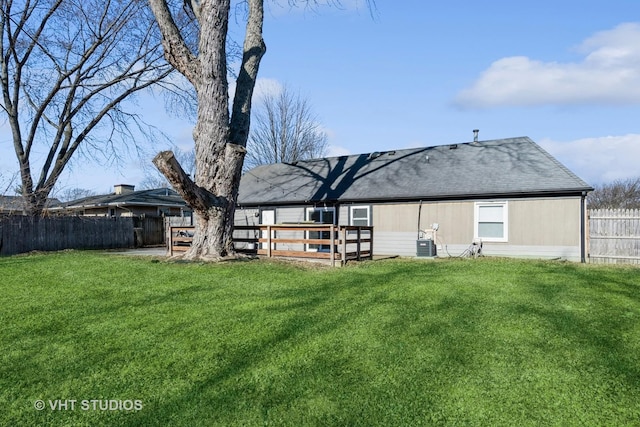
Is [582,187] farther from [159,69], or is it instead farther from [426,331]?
[159,69]

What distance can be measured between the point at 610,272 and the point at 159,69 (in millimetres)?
19714

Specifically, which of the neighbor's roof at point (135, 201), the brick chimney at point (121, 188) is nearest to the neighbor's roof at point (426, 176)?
the neighbor's roof at point (135, 201)

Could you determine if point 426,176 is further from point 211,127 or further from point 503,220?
point 211,127

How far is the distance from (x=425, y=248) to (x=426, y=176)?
3.17 m

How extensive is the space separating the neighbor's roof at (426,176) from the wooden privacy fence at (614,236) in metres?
1.24

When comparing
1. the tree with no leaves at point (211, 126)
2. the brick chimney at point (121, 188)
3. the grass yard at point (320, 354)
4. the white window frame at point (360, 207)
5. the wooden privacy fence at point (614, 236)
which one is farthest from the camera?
the brick chimney at point (121, 188)

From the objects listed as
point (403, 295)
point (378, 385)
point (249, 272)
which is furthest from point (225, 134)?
point (378, 385)

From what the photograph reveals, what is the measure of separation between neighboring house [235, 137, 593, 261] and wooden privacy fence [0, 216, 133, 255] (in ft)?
20.1

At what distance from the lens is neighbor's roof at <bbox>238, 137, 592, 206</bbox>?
13.4 meters

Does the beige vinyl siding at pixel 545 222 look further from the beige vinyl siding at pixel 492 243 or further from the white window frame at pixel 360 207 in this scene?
the white window frame at pixel 360 207

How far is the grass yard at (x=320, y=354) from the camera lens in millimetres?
3180

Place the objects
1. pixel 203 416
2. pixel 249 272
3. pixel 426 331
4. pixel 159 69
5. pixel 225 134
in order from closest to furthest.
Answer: pixel 203 416 → pixel 426 331 → pixel 249 272 → pixel 225 134 → pixel 159 69

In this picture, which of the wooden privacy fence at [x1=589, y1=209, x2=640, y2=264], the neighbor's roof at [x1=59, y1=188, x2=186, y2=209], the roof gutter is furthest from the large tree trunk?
the neighbor's roof at [x1=59, y1=188, x2=186, y2=209]

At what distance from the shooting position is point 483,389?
348 centimetres
